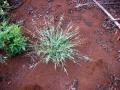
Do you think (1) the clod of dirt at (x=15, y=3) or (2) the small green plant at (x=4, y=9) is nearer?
(2) the small green plant at (x=4, y=9)

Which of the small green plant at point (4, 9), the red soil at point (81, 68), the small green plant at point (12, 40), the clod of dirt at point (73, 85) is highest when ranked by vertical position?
the small green plant at point (4, 9)

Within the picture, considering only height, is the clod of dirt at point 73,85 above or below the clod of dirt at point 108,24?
below

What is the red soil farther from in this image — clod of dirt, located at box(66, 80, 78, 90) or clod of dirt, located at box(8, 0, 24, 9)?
clod of dirt, located at box(8, 0, 24, 9)

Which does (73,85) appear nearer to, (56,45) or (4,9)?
(56,45)

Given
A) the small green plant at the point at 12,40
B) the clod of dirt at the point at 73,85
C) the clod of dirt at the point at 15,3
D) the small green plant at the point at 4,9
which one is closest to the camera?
the clod of dirt at the point at 73,85

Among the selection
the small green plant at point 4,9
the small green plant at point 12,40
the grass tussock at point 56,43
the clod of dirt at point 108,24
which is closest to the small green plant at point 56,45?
the grass tussock at point 56,43

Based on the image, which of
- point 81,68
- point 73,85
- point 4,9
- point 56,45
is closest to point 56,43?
point 56,45

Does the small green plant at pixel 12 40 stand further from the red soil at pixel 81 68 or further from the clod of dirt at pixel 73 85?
the clod of dirt at pixel 73 85
